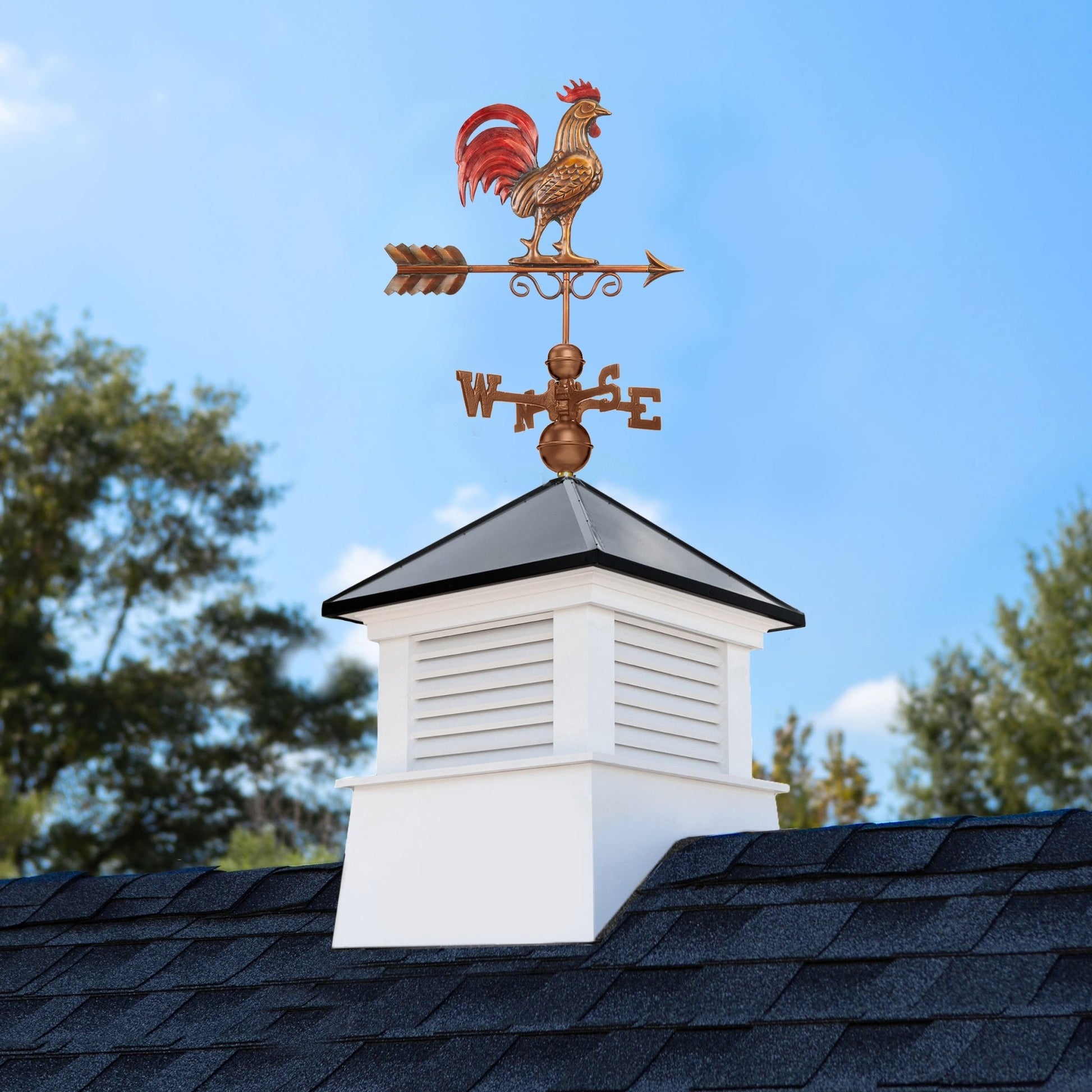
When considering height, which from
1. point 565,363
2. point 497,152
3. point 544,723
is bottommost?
point 544,723

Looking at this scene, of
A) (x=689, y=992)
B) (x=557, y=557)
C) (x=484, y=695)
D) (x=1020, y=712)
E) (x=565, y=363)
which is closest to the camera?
(x=689, y=992)

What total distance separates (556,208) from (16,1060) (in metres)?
3.45

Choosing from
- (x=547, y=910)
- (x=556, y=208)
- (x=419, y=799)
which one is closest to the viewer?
(x=547, y=910)

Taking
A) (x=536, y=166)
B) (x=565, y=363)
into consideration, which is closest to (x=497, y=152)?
(x=536, y=166)

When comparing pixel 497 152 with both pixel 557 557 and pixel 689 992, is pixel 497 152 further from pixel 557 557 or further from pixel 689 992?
pixel 689 992

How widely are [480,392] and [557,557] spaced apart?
0.84m

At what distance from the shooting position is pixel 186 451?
84.1ft

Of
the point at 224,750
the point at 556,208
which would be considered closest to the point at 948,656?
the point at 224,750

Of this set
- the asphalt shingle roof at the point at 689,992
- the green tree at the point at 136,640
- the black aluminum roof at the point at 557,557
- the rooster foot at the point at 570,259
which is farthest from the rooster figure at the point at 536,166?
the green tree at the point at 136,640

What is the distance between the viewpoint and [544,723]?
179 inches

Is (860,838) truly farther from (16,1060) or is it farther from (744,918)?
(16,1060)

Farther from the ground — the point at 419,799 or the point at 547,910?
the point at 419,799

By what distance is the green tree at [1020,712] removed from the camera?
928 inches

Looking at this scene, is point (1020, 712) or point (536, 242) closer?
point (536, 242)
